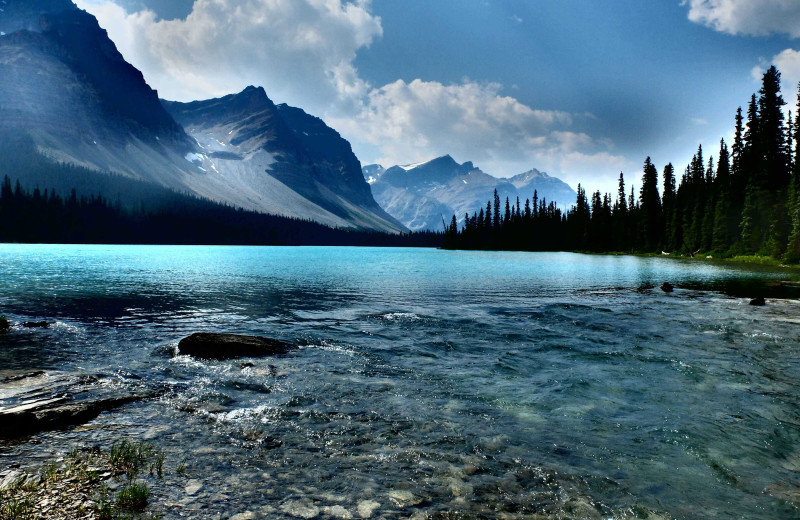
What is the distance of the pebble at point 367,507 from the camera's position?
6.55 metres

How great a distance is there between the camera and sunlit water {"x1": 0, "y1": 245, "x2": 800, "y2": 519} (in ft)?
23.7

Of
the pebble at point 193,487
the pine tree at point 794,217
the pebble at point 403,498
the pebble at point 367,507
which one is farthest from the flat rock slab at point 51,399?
the pine tree at point 794,217

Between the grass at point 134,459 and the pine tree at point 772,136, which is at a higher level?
the pine tree at point 772,136

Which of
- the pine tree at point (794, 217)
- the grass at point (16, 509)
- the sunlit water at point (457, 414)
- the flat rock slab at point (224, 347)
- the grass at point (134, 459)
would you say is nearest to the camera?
the grass at point (16, 509)

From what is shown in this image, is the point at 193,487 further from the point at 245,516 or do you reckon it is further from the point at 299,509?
the point at 299,509

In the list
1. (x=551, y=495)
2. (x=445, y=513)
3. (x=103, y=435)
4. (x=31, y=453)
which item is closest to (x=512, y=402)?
(x=551, y=495)

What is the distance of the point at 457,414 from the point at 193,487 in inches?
256

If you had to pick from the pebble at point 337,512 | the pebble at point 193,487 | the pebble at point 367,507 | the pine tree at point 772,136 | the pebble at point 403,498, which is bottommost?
the pebble at point 403,498

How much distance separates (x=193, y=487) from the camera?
23.4 ft

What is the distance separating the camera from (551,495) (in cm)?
728

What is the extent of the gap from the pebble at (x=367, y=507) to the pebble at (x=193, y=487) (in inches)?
112

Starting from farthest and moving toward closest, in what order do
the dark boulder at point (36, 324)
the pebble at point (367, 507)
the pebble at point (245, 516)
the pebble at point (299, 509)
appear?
1. the dark boulder at point (36, 324)
2. the pebble at point (367, 507)
3. the pebble at point (299, 509)
4. the pebble at point (245, 516)

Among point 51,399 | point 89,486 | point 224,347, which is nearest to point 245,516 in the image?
point 89,486

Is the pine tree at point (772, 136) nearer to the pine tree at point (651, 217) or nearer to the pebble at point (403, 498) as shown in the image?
the pine tree at point (651, 217)
